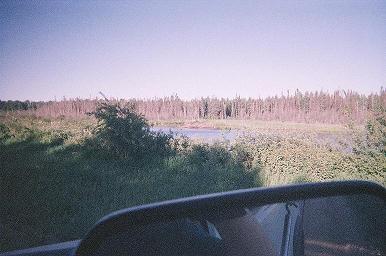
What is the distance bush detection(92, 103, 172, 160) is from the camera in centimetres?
1625

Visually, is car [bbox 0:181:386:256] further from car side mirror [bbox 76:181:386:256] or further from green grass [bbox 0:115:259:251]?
green grass [bbox 0:115:259:251]

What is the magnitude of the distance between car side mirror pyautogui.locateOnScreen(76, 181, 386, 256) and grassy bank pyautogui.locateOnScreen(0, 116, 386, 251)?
216 inches

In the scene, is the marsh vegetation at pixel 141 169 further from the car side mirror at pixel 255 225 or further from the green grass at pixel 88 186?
the car side mirror at pixel 255 225

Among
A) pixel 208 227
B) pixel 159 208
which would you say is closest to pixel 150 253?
pixel 208 227

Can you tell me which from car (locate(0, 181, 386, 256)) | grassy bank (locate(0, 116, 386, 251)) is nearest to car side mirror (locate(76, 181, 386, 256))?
car (locate(0, 181, 386, 256))

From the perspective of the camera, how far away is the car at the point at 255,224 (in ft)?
3.61

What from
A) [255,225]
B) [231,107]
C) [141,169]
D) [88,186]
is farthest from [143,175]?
[231,107]

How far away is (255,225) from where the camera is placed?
1.58 meters

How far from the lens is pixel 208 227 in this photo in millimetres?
1393

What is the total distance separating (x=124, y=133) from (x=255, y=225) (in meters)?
15.3

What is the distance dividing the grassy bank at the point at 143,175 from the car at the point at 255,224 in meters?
5.50

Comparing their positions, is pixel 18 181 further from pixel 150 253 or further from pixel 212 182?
pixel 150 253

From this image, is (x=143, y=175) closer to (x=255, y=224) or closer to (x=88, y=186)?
(x=88, y=186)

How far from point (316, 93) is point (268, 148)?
120517 mm
